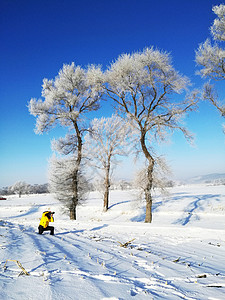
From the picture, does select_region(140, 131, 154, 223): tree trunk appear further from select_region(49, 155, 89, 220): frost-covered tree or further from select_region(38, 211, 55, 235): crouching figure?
select_region(38, 211, 55, 235): crouching figure

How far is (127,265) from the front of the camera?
309cm

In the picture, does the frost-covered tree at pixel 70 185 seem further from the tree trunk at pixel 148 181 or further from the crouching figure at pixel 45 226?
the crouching figure at pixel 45 226

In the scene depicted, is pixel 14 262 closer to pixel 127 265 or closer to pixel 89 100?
pixel 127 265

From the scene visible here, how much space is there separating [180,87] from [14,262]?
1078cm

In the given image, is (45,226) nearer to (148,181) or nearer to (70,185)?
(148,181)

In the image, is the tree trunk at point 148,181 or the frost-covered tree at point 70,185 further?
the frost-covered tree at point 70,185

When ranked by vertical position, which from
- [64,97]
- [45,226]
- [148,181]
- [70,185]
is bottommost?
[45,226]

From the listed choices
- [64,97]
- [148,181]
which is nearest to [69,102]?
[64,97]

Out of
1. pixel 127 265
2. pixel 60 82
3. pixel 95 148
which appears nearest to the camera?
pixel 127 265

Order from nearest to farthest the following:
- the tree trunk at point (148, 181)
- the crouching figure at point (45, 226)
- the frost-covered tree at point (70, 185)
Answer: the crouching figure at point (45, 226), the tree trunk at point (148, 181), the frost-covered tree at point (70, 185)

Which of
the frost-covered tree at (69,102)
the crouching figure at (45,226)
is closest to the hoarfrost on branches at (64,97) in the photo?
the frost-covered tree at (69,102)

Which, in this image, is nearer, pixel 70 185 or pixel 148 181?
pixel 148 181

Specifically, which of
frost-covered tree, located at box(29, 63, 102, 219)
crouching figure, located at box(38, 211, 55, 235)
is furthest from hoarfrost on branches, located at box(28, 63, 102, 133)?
crouching figure, located at box(38, 211, 55, 235)

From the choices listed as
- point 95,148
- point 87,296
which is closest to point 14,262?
point 87,296
